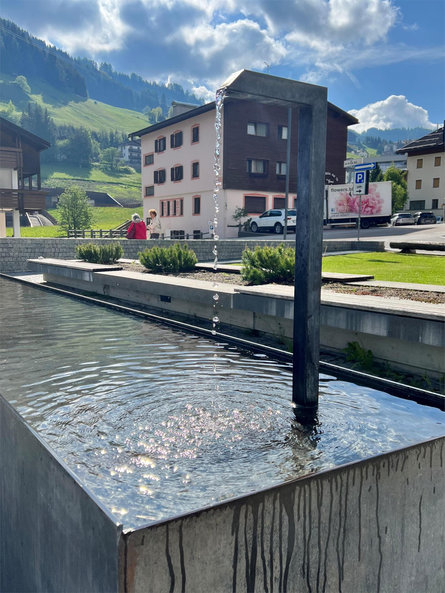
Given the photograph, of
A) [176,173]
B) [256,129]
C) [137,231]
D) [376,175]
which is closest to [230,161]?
[256,129]

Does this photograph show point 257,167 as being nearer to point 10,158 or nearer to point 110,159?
point 10,158

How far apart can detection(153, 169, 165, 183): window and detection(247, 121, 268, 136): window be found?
34.5 feet

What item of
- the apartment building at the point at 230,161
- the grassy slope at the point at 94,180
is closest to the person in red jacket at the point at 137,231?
the apartment building at the point at 230,161

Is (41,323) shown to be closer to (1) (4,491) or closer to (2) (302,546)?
(1) (4,491)

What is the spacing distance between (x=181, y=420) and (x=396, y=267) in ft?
37.5

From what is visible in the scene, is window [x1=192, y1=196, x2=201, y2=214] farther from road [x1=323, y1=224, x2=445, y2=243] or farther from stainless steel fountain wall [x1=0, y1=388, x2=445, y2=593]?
stainless steel fountain wall [x1=0, y1=388, x2=445, y2=593]

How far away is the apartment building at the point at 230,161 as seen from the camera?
41531 millimetres

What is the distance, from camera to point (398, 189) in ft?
223

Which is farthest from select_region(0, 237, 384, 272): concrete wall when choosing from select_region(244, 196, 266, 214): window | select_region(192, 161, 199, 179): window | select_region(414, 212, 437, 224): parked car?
select_region(414, 212, 437, 224): parked car

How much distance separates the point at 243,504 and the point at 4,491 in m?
1.82

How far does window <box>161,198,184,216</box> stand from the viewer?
47.4 metres

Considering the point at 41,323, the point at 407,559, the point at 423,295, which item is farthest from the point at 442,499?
the point at 41,323

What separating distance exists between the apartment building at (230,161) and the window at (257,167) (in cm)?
8

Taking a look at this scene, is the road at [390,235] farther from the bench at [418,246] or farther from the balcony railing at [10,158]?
the balcony railing at [10,158]
